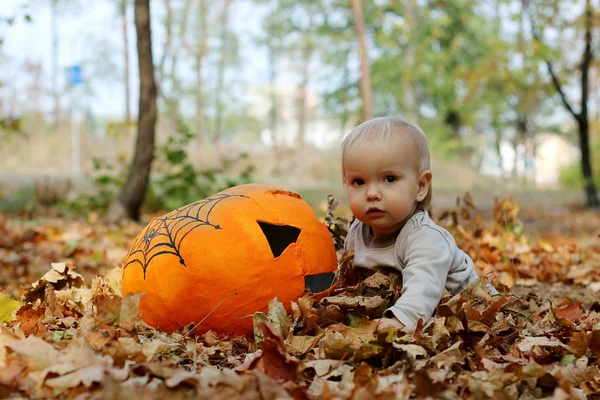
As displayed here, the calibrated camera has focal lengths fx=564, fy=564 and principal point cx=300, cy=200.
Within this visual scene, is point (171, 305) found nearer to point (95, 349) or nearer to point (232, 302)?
point (232, 302)

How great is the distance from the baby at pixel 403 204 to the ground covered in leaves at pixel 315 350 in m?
0.10

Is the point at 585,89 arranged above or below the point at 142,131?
above

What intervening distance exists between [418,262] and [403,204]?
0.87ft

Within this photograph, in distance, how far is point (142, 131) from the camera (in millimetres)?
7598

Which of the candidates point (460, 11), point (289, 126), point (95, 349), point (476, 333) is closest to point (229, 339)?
point (95, 349)

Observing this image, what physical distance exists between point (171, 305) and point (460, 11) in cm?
2681

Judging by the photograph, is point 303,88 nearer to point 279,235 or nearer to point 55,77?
point 55,77

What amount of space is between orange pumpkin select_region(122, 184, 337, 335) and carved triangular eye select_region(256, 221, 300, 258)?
1.7 inches

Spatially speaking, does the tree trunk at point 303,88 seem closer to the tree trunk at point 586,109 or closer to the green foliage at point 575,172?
the green foliage at point 575,172

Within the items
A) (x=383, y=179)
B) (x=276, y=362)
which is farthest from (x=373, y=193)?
(x=276, y=362)

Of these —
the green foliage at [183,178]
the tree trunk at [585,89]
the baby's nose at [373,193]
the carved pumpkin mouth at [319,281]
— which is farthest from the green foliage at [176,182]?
the tree trunk at [585,89]

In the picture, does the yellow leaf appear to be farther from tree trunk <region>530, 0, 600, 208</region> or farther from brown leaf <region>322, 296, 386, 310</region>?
tree trunk <region>530, 0, 600, 208</region>

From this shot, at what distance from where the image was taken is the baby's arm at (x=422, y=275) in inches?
92.2

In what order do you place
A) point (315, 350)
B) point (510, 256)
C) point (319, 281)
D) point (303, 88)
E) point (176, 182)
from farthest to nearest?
point (303, 88), point (176, 182), point (510, 256), point (319, 281), point (315, 350)
